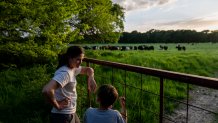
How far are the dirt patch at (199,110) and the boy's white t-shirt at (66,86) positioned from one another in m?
9.28

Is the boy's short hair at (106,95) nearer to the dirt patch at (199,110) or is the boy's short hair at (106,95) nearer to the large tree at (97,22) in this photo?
the dirt patch at (199,110)

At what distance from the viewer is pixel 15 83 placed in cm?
1434

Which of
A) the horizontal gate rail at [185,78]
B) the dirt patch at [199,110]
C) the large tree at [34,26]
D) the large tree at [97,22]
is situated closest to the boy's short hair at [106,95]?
the horizontal gate rail at [185,78]

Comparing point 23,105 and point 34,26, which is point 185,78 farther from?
point 34,26

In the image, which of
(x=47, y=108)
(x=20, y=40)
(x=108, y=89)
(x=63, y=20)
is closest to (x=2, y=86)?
(x=20, y=40)

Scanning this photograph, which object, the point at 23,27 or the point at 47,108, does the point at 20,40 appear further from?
the point at 47,108

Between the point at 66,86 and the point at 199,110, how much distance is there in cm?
1287

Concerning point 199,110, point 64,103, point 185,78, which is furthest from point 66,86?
point 199,110

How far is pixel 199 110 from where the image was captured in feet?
52.0

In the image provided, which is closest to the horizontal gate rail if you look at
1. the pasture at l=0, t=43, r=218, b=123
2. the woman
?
the woman

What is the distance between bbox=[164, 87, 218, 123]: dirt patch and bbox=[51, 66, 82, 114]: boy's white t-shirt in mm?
9281

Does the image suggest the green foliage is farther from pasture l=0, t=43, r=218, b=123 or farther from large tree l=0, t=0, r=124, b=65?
large tree l=0, t=0, r=124, b=65

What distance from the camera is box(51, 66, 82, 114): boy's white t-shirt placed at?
3.72m

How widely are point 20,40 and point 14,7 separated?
168cm
